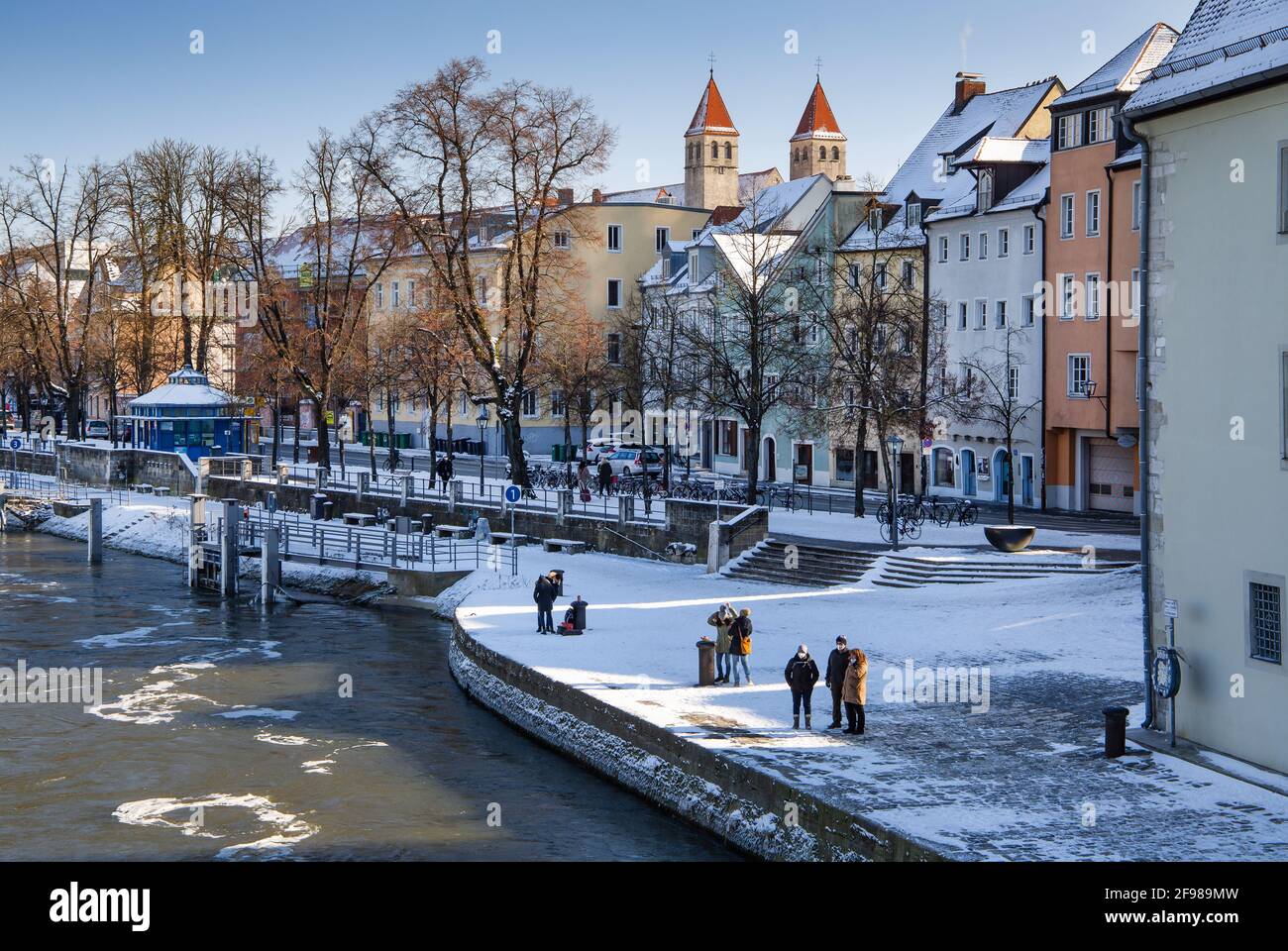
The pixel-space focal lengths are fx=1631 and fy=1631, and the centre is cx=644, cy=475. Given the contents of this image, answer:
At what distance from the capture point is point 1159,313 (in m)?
24.0

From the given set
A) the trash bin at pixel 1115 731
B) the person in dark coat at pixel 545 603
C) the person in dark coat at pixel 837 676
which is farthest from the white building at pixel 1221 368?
the person in dark coat at pixel 545 603

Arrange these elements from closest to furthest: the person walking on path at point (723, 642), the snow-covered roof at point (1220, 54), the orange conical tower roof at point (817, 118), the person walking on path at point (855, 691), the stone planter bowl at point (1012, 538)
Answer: the snow-covered roof at point (1220, 54)
the person walking on path at point (855, 691)
the person walking on path at point (723, 642)
the stone planter bowl at point (1012, 538)
the orange conical tower roof at point (817, 118)

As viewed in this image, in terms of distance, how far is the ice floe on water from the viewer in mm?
23172

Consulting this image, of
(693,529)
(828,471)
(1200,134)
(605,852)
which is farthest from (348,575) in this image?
(1200,134)

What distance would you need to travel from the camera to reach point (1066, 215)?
54.3 m

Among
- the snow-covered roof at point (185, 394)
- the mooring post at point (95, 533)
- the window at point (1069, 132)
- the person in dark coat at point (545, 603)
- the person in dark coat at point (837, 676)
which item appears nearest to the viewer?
the person in dark coat at point (837, 676)

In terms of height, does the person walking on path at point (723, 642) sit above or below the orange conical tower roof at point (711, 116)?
below

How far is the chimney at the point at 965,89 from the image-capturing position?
69.7m

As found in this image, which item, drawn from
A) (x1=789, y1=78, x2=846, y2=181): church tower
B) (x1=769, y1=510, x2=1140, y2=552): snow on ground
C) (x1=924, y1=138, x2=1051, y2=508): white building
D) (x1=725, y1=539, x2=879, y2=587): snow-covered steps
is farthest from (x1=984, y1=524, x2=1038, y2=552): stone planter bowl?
(x1=789, y1=78, x2=846, y2=181): church tower

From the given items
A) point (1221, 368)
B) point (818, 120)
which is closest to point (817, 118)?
point (818, 120)

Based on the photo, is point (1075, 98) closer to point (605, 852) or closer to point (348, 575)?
point (348, 575)

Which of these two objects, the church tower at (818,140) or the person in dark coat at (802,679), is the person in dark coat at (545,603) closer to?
the person in dark coat at (802,679)

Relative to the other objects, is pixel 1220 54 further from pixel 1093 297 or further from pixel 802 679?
pixel 1093 297

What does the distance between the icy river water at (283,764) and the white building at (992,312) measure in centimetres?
2326
